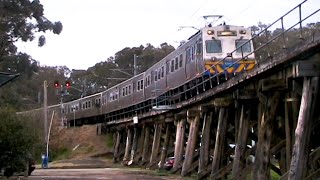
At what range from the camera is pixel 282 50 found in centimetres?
1578

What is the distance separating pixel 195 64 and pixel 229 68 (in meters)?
4.66

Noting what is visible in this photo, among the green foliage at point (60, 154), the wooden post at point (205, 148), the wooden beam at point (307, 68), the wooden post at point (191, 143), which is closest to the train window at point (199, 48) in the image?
the wooden post at point (191, 143)

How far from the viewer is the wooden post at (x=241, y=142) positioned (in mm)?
19516

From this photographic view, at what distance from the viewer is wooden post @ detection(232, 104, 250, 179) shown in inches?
768

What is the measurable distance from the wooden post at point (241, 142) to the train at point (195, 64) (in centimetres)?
185

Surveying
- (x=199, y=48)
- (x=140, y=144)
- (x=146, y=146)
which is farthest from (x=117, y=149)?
(x=199, y=48)

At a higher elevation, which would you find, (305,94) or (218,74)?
(218,74)

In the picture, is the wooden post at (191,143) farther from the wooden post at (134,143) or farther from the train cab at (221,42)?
the wooden post at (134,143)

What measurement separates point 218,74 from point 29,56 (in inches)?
1236

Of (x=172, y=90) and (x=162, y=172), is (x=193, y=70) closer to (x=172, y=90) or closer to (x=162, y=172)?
(x=172, y=90)

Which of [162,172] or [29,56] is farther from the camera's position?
[29,56]

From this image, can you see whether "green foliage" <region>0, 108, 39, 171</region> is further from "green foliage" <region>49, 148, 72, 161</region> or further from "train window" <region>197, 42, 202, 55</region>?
"green foliage" <region>49, 148, 72, 161</region>

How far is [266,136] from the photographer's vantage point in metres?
16.7

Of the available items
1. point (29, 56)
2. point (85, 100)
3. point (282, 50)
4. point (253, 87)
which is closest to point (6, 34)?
point (29, 56)
